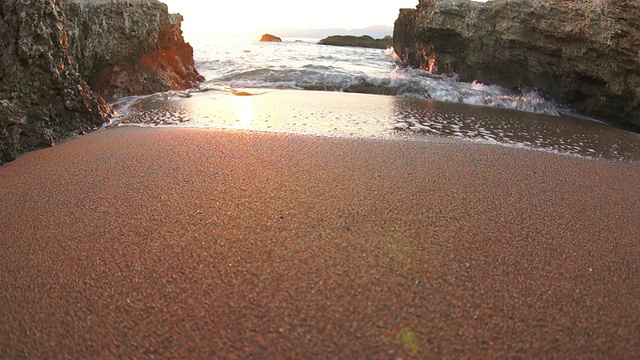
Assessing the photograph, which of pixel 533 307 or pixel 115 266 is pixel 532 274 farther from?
pixel 115 266

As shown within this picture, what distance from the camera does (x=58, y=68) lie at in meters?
3.44

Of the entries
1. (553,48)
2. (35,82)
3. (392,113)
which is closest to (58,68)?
(35,82)

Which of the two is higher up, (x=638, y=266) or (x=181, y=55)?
(x=181, y=55)

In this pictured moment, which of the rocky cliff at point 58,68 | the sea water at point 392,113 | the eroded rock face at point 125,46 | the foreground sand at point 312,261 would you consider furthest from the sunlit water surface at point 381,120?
the foreground sand at point 312,261

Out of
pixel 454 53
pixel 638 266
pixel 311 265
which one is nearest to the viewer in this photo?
pixel 311 265

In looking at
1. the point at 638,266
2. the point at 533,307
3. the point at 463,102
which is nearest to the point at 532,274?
the point at 533,307

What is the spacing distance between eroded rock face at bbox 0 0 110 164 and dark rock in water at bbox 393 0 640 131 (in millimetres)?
6206

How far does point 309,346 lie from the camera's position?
1091 millimetres

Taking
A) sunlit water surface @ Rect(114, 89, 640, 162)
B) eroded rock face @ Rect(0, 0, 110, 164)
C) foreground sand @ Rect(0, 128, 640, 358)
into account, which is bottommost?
foreground sand @ Rect(0, 128, 640, 358)

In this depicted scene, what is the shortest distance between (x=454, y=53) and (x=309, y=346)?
28.4 feet

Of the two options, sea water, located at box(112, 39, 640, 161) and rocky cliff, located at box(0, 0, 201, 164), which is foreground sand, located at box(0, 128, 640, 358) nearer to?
rocky cliff, located at box(0, 0, 201, 164)

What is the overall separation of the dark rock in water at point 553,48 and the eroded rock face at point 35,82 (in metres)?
6.21

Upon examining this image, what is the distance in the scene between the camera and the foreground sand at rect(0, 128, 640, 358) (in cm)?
113

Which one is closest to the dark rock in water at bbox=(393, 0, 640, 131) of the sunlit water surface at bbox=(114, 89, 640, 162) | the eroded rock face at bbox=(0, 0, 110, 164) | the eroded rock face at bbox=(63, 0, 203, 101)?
the sunlit water surface at bbox=(114, 89, 640, 162)
